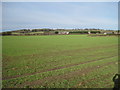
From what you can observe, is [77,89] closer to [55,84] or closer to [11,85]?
[55,84]

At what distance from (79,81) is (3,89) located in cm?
425

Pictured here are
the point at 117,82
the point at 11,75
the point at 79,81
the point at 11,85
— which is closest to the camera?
the point at 117,82

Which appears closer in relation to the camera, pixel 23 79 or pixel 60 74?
pixel 23 79

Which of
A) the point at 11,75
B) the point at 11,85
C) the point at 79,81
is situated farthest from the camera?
the point at 11,75

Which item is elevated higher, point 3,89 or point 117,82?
point 117,82

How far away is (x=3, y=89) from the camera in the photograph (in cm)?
518

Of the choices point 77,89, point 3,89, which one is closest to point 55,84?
point 77,89

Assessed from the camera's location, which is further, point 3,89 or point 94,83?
point 94,83

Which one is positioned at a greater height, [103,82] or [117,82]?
[117,82]

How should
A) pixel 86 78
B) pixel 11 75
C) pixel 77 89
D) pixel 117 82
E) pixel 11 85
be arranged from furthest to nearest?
pixel 11 75
pixel 86 78
pixel 11 85
pixel 77 89
pixel 117 82

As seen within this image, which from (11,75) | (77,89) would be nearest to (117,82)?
(77,89)

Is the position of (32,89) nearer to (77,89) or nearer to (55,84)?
(55,84)

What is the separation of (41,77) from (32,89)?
55.5 inches

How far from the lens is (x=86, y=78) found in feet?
20.8
